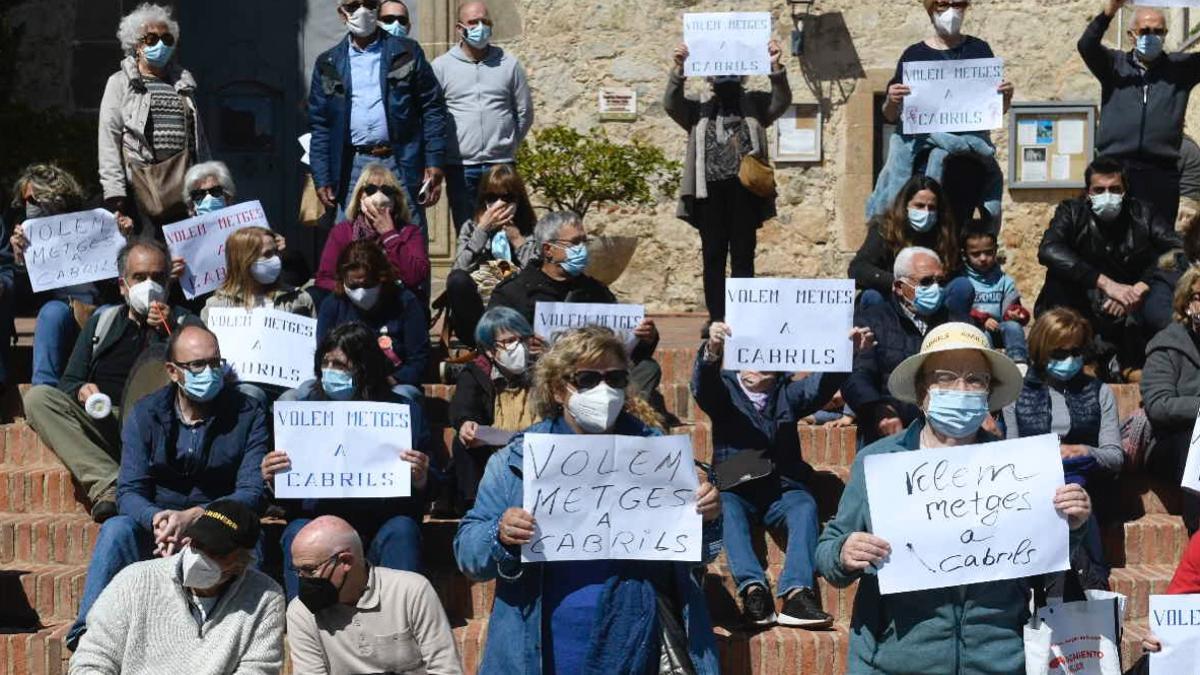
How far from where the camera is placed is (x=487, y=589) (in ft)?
29.8

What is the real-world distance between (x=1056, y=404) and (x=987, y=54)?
2748 millimetres

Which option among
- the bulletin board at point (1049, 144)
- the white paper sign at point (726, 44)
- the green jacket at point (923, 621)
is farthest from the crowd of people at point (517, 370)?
the bulletin board at point (1049, 144)

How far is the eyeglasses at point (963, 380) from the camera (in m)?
6.33

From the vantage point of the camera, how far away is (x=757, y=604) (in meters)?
8.68

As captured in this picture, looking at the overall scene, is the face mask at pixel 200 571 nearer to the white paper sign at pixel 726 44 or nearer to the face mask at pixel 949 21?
the white paper sign at pixel 726 44

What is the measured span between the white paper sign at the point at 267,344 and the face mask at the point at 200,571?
267cm

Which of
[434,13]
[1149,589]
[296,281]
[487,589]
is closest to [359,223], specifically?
[296,281]

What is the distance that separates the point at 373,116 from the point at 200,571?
507cm

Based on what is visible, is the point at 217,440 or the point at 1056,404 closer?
the point at 217,440

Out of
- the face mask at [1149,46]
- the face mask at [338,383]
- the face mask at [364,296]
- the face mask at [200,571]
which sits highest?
the face mask at [1149,46]

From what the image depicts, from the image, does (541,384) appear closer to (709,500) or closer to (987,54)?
(709,500)

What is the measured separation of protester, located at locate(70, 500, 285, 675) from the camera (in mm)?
6832

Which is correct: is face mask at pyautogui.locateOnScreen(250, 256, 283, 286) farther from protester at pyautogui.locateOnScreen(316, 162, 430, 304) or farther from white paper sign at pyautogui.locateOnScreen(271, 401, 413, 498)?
white paper sign at pyautogui.locateOnScreen(271, 401, 413, 498)

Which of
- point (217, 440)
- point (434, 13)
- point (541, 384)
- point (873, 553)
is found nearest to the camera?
point (873, 553)
